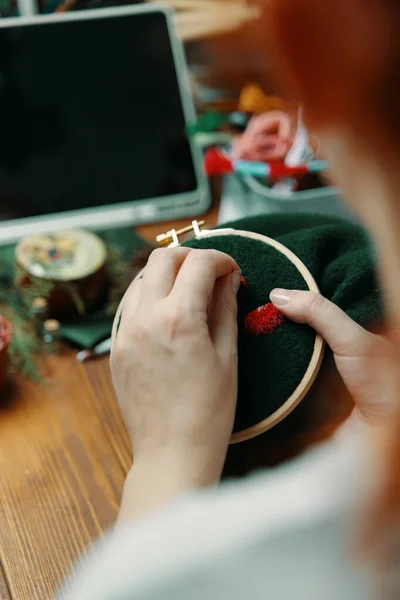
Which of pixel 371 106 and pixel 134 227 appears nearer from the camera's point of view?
pixel 371 106

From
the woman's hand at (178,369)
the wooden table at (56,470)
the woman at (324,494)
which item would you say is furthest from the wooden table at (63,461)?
the woman at (324,494)

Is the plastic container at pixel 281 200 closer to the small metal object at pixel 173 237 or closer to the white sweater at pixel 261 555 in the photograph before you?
the small metal object at pixel 173 237

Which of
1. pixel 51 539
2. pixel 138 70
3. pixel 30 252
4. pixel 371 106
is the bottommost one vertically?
pixel 51 539

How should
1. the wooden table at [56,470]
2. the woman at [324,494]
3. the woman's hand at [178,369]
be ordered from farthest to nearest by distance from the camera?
the wooden table at [56,470], the woman's hand at [178,369], the woman at [324,494]

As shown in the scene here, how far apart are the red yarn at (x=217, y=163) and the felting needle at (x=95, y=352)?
309 millimetres

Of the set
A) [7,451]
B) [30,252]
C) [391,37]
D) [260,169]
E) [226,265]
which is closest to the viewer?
[391,37]

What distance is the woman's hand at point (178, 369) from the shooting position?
0.47 meters

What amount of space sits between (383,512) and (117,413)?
17.4 inches

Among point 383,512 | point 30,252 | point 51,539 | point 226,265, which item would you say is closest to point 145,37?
point 30,252

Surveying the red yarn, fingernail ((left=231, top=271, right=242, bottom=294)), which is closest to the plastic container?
the red yarn

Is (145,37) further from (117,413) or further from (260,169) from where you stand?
(117,413)

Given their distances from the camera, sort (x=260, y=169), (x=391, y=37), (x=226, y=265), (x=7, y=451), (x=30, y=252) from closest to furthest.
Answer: (x=391, y=37), (x=226, y=265), (x=7, y=451), (x=30, y=252), (x=260, y=169)

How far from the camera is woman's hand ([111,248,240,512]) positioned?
0.47m

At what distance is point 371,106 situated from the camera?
0.28 meters
